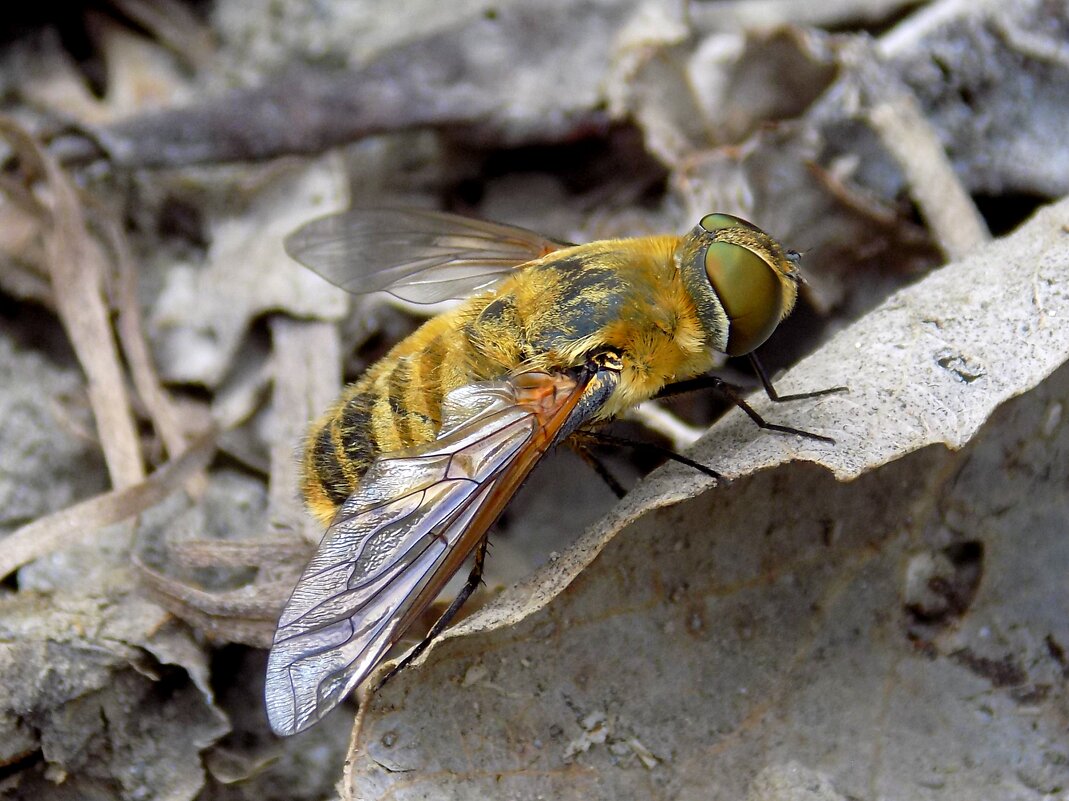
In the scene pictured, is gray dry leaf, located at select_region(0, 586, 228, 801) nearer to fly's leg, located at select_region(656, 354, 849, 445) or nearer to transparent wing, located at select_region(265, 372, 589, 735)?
transparent wing, located at select_region(265, 372, 589, 735)

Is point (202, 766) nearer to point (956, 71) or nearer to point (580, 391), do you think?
point (580, 391)

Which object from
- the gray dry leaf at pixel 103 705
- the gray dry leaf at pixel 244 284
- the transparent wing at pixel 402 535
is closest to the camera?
the transparent wing at pixel 402 535

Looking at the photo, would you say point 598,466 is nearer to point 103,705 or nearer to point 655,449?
point 655,449

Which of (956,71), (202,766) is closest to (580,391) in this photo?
(202,766)

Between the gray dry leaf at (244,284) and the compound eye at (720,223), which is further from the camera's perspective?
the gray dry leaf at (244,284)

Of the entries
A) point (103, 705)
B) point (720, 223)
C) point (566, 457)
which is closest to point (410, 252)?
point (566, 457)

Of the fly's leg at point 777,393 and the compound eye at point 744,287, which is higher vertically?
the compound eye at point 744,287

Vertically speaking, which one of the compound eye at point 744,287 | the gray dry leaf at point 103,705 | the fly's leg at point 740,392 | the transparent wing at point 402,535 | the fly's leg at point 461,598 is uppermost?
the compound eye at point 744,287

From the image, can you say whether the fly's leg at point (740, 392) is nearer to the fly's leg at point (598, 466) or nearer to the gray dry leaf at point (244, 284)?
the fly's leg at point (598, 466)

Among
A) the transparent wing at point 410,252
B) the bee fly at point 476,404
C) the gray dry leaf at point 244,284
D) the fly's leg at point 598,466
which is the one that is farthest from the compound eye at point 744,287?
the gray dry leaf at point 244,284
